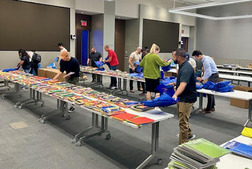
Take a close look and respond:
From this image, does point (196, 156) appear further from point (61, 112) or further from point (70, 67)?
point (70, 67)

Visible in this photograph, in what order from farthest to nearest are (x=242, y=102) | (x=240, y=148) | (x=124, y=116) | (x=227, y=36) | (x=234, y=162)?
(x=227, y=36) → (x=242, y=102) → (x=124, y=116) → (x=240, y=148) → (x=234, y=162)

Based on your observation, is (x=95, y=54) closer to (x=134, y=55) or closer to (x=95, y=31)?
(x=134, y=55)

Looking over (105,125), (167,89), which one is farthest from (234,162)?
(167,89)

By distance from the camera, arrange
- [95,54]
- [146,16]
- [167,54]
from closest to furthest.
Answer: [95,54]
[146,16]
[167,54]

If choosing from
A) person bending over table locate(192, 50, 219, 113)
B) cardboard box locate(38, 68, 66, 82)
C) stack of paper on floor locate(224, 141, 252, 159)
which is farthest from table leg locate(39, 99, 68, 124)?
cardboard box locate(38, 68, 66, 82)

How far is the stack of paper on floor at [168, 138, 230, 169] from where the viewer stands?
1453 mm

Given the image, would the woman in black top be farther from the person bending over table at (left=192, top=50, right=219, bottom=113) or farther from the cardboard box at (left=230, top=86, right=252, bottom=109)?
the cardboard box at (left=230, top=86, right=252, bottom=109)

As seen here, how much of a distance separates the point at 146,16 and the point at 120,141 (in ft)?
35.1

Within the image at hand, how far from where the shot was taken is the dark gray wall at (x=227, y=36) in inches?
542

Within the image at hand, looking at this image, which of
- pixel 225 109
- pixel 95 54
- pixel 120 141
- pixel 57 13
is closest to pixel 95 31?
pixel 57 13

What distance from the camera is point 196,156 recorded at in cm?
147

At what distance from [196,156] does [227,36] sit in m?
14.7

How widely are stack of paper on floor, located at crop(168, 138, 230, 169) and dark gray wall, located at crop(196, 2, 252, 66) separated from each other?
13742 mm

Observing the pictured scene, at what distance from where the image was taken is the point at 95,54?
29.6 feet
